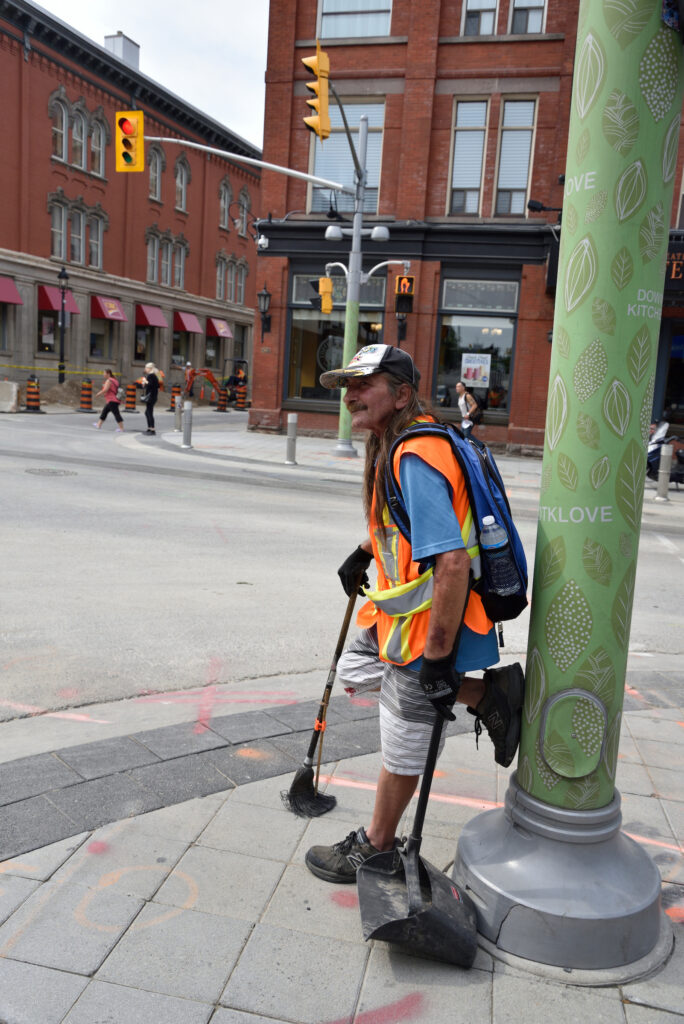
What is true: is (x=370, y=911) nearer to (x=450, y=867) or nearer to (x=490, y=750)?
(x=450, y=867)

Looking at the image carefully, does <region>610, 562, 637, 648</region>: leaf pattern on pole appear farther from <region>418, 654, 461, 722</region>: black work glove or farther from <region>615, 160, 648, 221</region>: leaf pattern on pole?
<region>615, 160, 648, 221</region>: leaf pattern on pole

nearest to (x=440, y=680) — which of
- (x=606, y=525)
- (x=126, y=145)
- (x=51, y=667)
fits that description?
(x=606, y=525)

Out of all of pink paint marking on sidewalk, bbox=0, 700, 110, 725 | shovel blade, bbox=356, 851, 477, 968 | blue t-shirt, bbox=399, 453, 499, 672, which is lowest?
pink paint marking on sidewalk, bbox=0, 700, 110, 725

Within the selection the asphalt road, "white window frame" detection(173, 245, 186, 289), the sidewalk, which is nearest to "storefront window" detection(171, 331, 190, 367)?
"white window frame" detection(173, 245, 186, 289)

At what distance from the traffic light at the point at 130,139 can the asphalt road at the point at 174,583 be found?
250 inches

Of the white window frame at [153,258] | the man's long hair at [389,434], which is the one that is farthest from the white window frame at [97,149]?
the man's long hair at [389,434]

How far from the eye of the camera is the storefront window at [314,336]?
74.6 feet

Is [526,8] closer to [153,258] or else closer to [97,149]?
[97,149]

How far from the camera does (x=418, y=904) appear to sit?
93.2 inches

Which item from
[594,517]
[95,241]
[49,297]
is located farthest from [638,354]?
[95,241]

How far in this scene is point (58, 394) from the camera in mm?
33719

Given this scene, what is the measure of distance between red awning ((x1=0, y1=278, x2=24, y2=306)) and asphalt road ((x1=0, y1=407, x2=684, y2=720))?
23.5 m

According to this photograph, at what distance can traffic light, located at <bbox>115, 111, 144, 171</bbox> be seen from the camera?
49.7 ft

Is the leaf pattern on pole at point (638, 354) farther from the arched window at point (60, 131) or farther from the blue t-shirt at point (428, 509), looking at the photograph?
the arched window at point (60, 131)
